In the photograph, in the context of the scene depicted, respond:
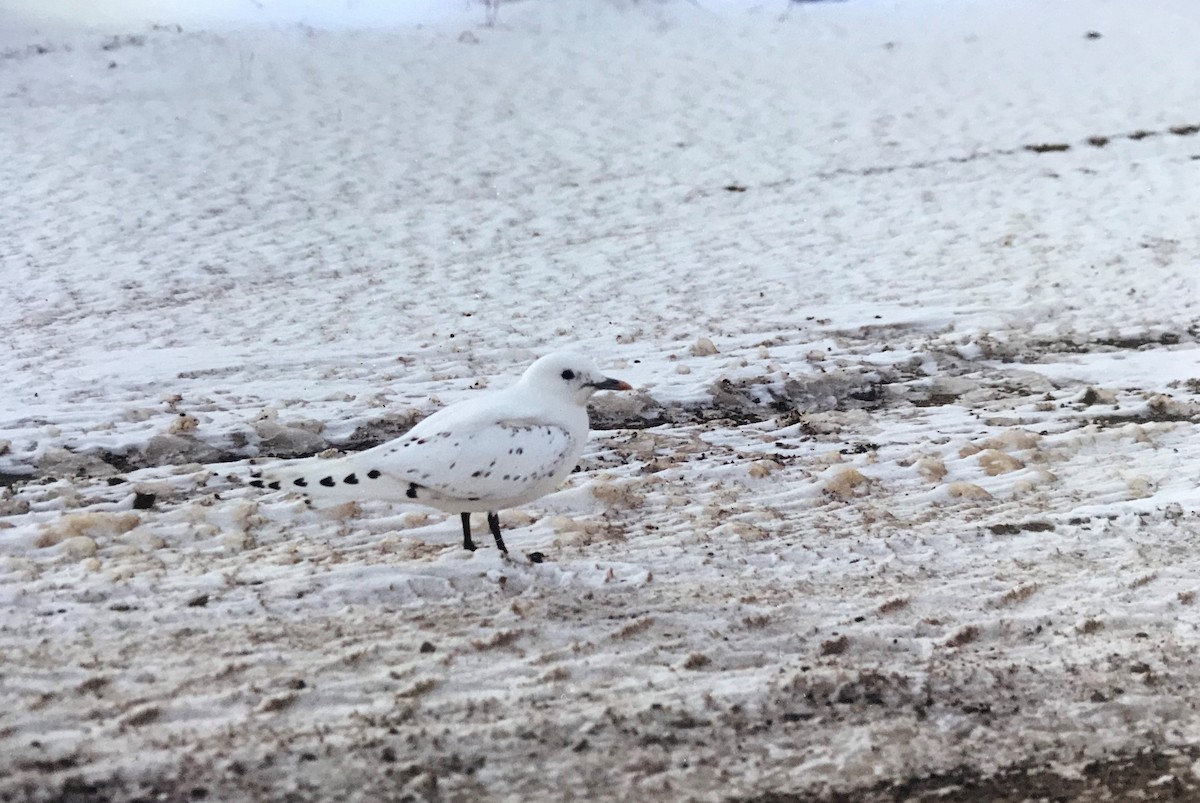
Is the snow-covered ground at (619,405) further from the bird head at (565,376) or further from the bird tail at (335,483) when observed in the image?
the bird head at (565,376)

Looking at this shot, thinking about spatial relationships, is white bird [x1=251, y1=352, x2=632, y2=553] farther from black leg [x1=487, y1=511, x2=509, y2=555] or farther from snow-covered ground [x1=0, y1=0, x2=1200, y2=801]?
snow-covered ground [x1=0, y1=0, x2=1200, y2=801]

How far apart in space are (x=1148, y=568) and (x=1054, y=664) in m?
0.95

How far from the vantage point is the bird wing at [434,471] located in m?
3.86

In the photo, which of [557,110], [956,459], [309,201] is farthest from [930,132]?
[956,459]

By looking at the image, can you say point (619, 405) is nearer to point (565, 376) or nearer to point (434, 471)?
point (565, 376)

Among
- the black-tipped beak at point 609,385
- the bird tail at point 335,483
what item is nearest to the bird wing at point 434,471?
the bird tail at point 335,483

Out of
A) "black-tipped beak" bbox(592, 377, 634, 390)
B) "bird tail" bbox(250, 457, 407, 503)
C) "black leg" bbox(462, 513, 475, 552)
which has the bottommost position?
"black leg" bbox(462, 513, 475, 552)

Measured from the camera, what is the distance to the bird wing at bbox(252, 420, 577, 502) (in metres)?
3.86

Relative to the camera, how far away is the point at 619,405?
21.1ft

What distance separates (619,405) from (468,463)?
2.64 m

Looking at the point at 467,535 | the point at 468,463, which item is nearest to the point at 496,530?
the point at 467,535

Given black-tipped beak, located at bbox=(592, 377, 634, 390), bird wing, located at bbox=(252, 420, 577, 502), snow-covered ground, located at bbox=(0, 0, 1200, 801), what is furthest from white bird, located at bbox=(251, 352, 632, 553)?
snow-covered ground, located at bbox=(0, 0, 1200, 801)

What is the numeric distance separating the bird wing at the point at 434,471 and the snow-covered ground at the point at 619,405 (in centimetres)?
34

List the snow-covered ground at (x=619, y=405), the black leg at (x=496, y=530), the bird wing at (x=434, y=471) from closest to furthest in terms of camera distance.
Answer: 1. the snow-covered ground at (x=619, y=405)
2. the bird wing at (x=434, y=471)
3. the black leg at (x=496, y=530)
